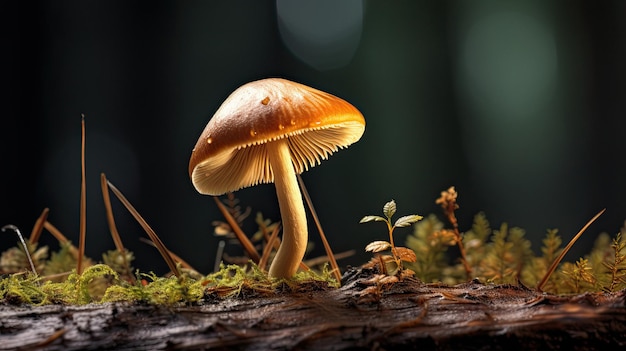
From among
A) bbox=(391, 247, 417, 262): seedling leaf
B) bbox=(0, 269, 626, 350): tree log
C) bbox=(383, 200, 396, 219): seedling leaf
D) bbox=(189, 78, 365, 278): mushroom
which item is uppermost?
bbox=(189, 78, 365, 278): mushroom

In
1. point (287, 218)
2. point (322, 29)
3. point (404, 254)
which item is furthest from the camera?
point (322, 29)

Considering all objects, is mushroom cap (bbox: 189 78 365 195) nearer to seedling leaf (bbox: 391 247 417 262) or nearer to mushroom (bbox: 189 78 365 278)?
mushroom (bbox: 189 78 365 278)

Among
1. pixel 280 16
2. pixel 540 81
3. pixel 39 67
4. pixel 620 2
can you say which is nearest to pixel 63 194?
pixel 39 67

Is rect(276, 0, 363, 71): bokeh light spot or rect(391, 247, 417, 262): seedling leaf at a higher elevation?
rect(276, 0, 363, 71): bokeh light spot

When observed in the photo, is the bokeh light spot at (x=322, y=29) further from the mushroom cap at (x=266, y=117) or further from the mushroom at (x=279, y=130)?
the mushroom cap at (x=266, y=117)

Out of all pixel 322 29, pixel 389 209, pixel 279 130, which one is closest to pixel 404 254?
pixel 389 209

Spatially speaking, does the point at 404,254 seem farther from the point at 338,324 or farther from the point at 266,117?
the point at 266,117

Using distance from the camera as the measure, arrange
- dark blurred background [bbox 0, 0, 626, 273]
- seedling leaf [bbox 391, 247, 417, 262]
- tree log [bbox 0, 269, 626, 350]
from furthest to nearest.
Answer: dark blurred background [bbox 0, 0, 626, 273] → seedling leaf [bbox 391, 247, 417, 262] → tree log [bbox 0, 269, 626, 350]

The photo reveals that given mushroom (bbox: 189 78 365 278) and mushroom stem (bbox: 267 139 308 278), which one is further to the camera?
mushroom stem (bbox: 267 139 308 278)

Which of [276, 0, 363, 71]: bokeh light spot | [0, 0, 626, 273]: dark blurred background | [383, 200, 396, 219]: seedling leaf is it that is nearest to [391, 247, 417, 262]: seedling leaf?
[383, 200, 396, 219]: seedling leaf
